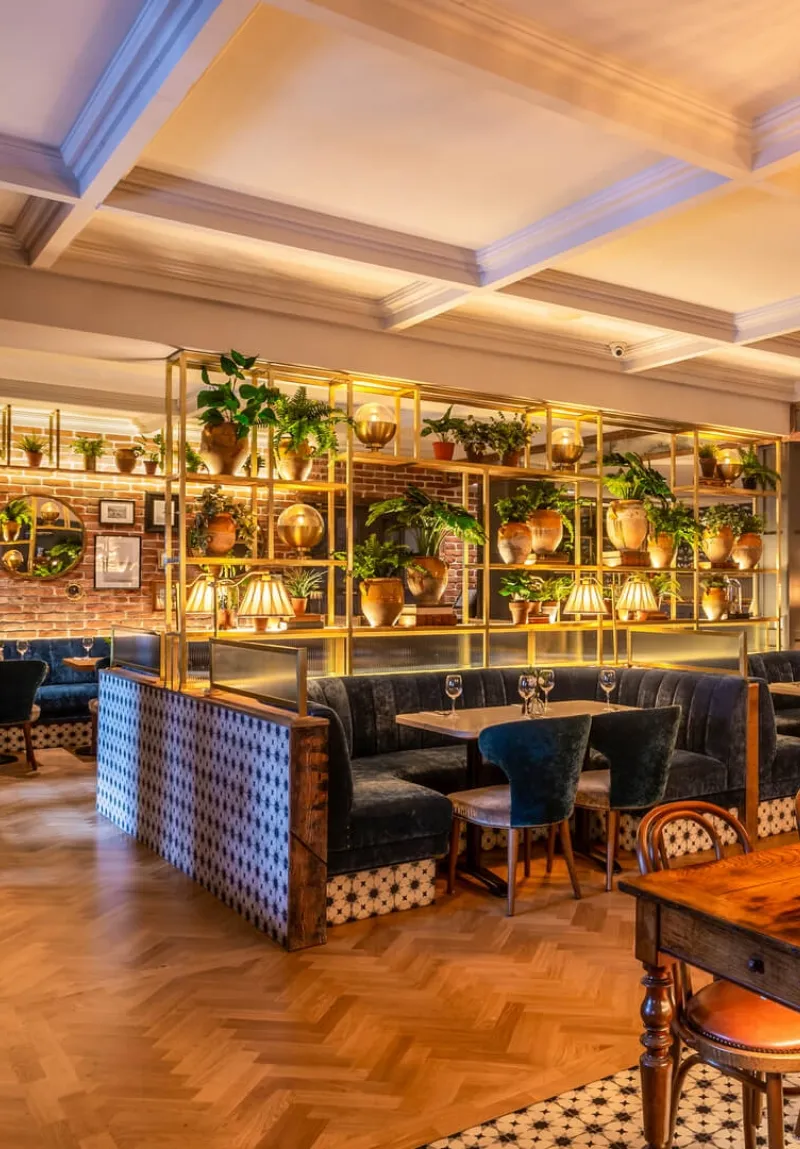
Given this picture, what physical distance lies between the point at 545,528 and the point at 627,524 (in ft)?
2.41

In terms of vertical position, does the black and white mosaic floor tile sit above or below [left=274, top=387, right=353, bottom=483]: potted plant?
below

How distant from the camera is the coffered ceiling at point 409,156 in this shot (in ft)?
9.36

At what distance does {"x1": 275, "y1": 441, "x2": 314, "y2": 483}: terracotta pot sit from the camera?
17.4 ft

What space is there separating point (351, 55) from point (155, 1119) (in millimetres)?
3094

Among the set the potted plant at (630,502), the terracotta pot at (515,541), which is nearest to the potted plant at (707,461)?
the potted plant at (630,502)

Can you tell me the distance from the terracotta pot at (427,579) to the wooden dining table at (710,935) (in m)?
3.65

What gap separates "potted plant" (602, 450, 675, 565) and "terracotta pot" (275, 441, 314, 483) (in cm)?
238

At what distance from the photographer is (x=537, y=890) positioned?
4.52m

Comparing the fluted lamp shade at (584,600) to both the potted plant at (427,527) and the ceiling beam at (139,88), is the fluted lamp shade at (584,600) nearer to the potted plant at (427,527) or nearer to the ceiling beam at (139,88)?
the potted plant at (427,527)

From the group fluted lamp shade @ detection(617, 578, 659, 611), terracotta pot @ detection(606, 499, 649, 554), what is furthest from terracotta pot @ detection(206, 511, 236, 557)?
fluted lamp shade @ detection(617, 578, 659, 611)

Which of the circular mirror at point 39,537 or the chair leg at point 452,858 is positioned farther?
the circular mirror at point 39,537

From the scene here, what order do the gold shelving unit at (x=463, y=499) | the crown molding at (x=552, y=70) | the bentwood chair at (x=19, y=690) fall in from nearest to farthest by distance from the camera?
the crown molding at (x=552, y=70)
the gold shelving unit at (x=463, y=499)
the bentwood chair at (x=19, y=690)

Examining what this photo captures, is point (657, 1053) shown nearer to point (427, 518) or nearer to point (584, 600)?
Answer: point (427, 518)

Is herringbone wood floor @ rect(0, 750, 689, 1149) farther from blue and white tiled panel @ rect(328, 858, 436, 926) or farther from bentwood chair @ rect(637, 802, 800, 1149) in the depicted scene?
bentwood chair @ rect(637, 802, 800, 1149)
